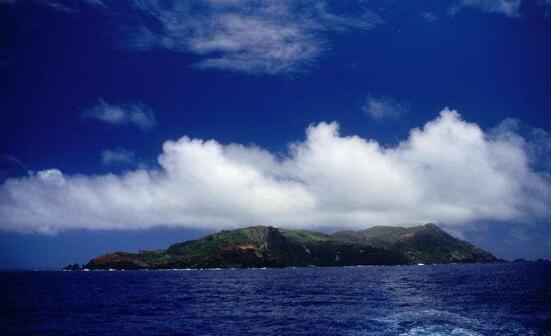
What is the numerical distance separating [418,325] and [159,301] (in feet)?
214

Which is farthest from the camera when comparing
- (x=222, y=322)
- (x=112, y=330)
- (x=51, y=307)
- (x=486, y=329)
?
(x=51, y=307)

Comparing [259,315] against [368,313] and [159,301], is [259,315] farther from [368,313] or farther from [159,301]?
[159,301]

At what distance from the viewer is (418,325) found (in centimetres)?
6331

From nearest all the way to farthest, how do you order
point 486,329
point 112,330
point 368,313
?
point 486,329
point 112,330
point 368,313

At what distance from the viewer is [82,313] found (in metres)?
85.7

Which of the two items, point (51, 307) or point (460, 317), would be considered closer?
point (460, 317)

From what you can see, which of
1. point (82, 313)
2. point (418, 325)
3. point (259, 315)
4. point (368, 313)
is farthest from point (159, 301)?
point (418, 325)

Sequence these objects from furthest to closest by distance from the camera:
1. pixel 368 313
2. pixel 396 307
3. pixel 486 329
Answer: pixel 396 307, pixel 368 313, pixel 486 329

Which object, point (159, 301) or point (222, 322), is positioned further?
point (159, 301)

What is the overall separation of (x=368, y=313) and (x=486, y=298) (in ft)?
137

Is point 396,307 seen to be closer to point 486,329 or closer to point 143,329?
point 486,329

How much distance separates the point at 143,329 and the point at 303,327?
23.4 m

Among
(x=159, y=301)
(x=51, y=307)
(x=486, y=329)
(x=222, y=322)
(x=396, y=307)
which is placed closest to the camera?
(x=486, y=329)

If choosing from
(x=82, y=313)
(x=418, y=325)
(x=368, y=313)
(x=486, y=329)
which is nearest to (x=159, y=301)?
(x=82, y=313)
